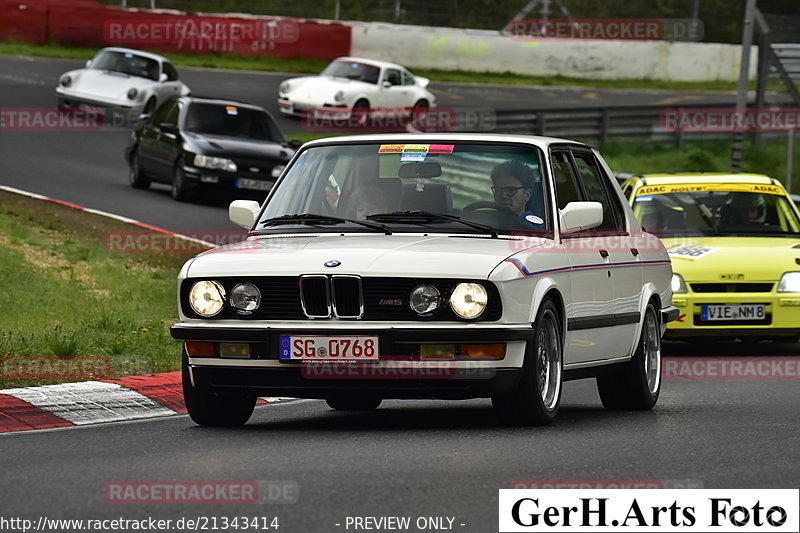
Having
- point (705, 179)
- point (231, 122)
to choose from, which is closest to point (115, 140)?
point (231, 122)

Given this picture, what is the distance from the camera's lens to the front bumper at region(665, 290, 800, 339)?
1439 cm

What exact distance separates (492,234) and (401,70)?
2907 cm

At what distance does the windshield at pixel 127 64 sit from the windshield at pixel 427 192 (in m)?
20.8

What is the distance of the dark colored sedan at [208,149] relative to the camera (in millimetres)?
23734

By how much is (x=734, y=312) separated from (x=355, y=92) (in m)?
21.6

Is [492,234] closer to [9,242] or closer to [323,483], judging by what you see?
[323,483]

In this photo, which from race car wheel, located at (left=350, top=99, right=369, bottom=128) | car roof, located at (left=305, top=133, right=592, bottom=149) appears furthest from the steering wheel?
race car wheel, located at (left=350, top=99, right=369, bottom=128)

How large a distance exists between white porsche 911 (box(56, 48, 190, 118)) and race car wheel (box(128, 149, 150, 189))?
3.60m

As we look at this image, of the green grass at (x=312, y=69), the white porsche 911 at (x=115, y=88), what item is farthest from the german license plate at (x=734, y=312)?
the green grass at (x=312, y=69)

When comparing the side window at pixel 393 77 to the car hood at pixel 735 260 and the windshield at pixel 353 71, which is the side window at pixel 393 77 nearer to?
the windshield at pixel 353 71

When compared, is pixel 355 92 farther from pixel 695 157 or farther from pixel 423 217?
pixel 423 217

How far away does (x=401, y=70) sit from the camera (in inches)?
1484

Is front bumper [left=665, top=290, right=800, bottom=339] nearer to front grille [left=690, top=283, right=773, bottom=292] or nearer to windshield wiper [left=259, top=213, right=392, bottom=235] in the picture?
front grille [left=690, top=283, right=773, bottom=292]

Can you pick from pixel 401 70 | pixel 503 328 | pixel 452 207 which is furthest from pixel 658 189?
pixel 401 70
